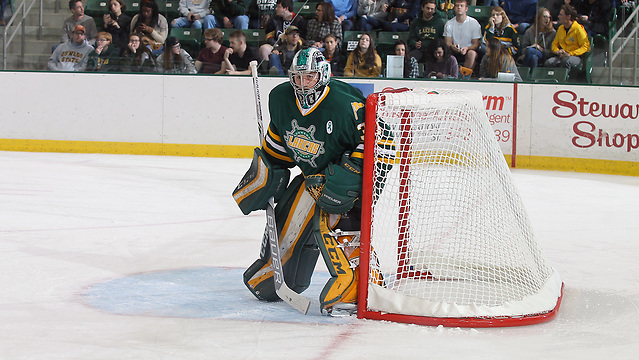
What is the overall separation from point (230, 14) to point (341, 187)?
6.32m

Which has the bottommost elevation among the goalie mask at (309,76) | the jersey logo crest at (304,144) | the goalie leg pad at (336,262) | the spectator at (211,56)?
the spectator at (211,56)

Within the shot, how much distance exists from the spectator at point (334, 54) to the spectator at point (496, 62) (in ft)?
4.70

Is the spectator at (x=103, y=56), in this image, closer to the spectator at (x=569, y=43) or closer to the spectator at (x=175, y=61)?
the spectator at (x=175, y=61)

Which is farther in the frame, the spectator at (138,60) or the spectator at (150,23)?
the spectator at (150,23)

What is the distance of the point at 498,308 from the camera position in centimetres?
285

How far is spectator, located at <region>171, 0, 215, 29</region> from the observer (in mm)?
8727

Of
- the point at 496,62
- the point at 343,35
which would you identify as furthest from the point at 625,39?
the point at 343,35

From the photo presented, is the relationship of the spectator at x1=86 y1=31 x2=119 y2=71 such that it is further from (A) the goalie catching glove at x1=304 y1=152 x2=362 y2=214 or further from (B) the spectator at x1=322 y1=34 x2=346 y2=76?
(A) the goalie catching glove at x1=304 y1=152 x2=362 y2=214

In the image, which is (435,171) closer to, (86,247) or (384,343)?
(384,343)

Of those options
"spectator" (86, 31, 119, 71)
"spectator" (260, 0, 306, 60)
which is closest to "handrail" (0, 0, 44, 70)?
"spectator" (86, 31, 119, 71)

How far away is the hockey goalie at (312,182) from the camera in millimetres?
2881

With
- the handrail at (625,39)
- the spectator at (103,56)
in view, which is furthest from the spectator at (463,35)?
the spectator at (103,56)

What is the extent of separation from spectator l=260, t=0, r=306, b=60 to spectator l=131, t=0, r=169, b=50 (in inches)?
45.1

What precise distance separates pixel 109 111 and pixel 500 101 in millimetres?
4129
